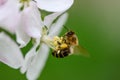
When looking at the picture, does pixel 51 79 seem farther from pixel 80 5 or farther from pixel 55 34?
pixel 55 34

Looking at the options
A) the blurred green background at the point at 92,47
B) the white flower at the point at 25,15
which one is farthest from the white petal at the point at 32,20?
the blurred green background at the point at 92,47

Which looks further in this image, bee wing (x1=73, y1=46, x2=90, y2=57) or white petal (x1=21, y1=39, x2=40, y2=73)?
bee wing (x1=73, y1=46, x2=90, y2=57)

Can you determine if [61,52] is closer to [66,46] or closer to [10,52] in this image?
[66,46]

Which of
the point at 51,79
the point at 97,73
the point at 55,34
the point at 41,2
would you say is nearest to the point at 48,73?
the point at 51,79

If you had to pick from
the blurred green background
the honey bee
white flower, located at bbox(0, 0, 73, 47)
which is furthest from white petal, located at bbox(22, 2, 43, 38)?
the blurred green background

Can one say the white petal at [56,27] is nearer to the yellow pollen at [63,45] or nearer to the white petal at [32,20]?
the yellow pollen at [63,45]

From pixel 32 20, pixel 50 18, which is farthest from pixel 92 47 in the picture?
pixel 32 20

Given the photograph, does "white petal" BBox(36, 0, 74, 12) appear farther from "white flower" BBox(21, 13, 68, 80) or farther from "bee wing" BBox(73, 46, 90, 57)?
"bee wing" BBox(73, 46, 90, 57)

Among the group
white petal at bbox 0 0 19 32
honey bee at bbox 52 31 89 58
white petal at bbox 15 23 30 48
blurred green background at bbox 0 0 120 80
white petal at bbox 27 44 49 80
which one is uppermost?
white petal at bbox 0 0 19 32
